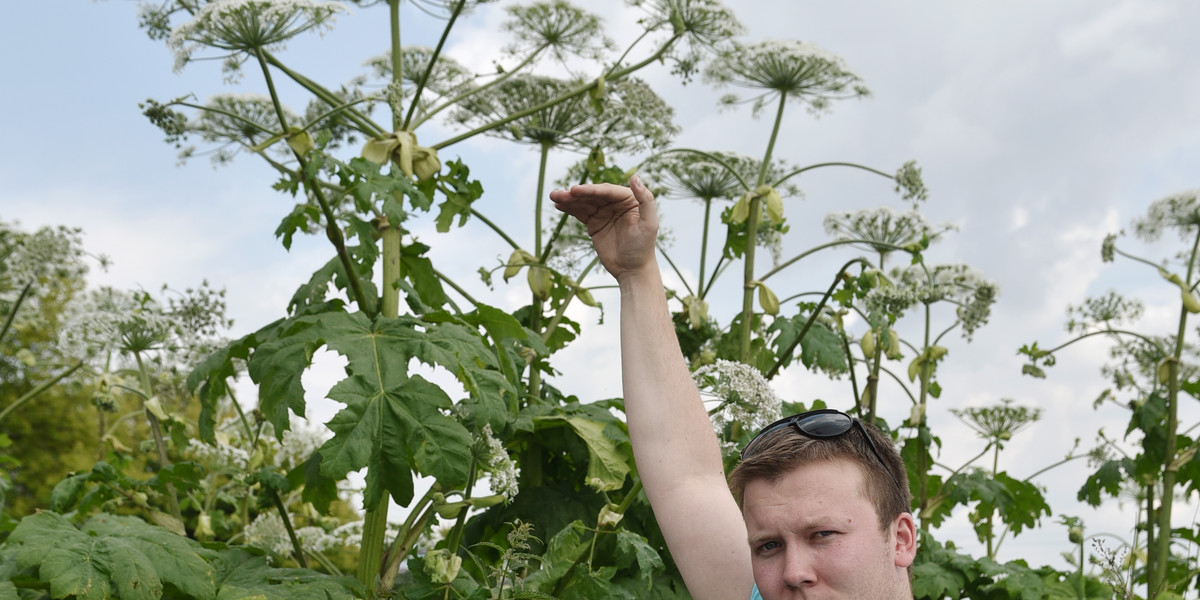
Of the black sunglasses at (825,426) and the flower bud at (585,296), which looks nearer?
the black sunglasses at (825,426)

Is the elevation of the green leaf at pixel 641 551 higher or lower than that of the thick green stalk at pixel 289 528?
lower

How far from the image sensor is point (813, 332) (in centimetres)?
489

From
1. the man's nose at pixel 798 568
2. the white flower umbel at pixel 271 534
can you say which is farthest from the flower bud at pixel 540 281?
the man's nose at pixel 798 568

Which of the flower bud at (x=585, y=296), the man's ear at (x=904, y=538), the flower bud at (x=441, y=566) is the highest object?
Result: the flower bud at (x=585, y=296)

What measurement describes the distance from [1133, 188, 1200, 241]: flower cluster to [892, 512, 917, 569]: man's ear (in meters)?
6.39

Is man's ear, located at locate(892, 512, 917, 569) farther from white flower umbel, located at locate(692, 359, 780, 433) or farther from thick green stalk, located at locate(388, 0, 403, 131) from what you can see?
thick green stalk, located at locate(388, 0, 403, 131)

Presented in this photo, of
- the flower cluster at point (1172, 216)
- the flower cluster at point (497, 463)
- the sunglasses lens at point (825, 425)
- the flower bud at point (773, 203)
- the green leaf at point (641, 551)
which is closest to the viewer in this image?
the sunglasses lens at point (825, 425)

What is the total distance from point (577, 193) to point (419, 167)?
6.41 ft

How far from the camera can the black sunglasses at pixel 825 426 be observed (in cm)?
214

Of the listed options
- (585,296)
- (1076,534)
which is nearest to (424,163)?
(585,296)

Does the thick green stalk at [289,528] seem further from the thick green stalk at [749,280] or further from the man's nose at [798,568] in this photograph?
the man's nose at [798,568]

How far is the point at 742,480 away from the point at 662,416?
0.41m

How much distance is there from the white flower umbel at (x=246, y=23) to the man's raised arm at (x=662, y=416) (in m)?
2.33

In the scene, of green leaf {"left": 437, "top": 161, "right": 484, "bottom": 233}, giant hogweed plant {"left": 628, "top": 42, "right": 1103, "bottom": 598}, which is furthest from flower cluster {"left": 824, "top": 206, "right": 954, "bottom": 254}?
green leaf {"left": 437, "top": 161, "right": 484, "bottom": 233}
